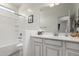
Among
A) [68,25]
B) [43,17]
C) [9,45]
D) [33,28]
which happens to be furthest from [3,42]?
[68,25]

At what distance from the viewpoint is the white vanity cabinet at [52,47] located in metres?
1.61

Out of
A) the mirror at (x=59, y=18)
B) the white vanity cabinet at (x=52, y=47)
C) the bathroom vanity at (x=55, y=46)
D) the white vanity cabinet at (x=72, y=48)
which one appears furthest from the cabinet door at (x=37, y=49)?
the white vanity cabinet at (x=72, y=48)

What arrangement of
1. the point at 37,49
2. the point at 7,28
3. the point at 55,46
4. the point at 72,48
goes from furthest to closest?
the point at 7,28 → the point at 37,49 → the point at 55,46 → the point at 72,48

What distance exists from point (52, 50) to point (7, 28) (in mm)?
1268

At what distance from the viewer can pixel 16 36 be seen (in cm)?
248

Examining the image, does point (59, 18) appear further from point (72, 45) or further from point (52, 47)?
point (72, 45)

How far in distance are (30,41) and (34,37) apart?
8.1 inches

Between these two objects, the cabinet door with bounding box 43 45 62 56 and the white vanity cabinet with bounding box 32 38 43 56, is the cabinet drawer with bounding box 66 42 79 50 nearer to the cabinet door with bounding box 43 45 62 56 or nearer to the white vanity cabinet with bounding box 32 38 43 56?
the cabinet door with bounding box 43 45 62 56

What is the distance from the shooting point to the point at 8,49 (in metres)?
2.41

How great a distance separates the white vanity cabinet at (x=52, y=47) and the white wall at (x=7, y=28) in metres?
0.92

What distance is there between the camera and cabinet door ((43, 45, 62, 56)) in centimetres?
163

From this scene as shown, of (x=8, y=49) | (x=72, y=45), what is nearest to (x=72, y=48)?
(x=72, y=45)

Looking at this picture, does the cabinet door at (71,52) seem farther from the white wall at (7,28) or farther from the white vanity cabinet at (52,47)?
the white wall at (7,28)

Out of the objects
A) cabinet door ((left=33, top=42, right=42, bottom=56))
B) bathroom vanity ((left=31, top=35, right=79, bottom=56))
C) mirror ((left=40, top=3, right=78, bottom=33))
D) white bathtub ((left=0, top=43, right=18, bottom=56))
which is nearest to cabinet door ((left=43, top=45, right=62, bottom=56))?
bathroom vanity ((left=31, top=35, right=79, bottom=56))
